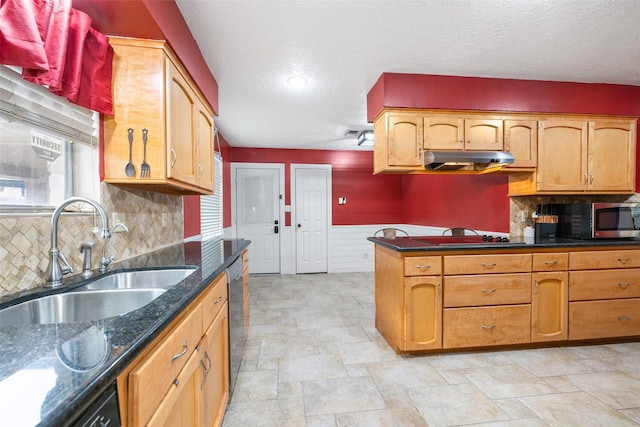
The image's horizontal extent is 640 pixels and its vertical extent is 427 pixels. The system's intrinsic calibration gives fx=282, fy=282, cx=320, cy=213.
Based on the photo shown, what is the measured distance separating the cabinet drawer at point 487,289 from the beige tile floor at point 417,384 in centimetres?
44

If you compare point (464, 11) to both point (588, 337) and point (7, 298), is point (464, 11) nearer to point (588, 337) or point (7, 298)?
point (7, 298)

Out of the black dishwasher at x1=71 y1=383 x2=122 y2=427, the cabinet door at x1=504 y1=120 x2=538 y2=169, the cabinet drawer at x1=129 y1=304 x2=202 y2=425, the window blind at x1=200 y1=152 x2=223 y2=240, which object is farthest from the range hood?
the window blind at x1=200 y1=152 x2=223 y2=240

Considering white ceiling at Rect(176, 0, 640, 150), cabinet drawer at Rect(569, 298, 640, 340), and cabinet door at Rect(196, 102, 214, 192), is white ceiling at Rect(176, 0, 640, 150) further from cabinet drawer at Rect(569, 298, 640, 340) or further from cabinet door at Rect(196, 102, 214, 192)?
cabinet drawer at Rect(569, 298, 640, 340)

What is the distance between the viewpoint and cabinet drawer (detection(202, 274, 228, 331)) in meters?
1.27

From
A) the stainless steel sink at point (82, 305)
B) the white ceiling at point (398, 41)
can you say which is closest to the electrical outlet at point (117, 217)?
the stainless steel sink at point (82, 305)

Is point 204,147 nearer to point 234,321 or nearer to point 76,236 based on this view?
point 76,236

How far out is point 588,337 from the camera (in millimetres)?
2414

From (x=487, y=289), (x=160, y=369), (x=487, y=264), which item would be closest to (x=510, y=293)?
(x=487, y=289)

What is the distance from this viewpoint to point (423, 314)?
2270 millimetres

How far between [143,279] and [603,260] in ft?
11.5

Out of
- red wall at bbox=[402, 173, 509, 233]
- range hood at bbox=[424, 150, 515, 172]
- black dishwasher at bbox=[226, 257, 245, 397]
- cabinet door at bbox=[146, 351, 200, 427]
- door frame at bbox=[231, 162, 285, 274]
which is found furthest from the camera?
door frame at bbox=[231, 162, 285, 274]

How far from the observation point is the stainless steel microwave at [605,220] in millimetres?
2447

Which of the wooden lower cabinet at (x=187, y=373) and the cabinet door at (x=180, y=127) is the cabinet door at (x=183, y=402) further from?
the cabinet door at (x=180, y=127)

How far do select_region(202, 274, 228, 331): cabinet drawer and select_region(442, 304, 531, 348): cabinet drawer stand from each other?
1.73m
